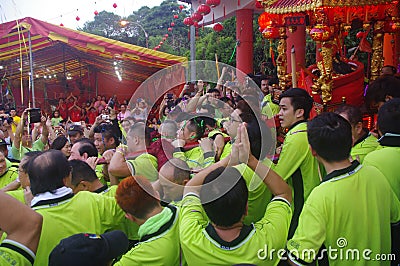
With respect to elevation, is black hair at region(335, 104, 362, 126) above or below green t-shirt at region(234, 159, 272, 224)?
above

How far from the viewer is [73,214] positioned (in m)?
2.18

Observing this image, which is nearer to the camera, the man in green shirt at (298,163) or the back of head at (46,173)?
the back of head at (46,173)

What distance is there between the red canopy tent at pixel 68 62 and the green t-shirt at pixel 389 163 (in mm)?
6723

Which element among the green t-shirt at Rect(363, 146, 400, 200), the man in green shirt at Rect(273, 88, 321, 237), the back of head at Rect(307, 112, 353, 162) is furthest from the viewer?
the man in green shirt at Rect(273, 88, 321, 237)

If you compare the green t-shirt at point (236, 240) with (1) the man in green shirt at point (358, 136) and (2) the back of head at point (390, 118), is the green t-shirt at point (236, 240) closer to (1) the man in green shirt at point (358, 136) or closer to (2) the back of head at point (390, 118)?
(2) the back of head at point (390, 118)

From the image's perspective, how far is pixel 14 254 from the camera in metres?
1.90

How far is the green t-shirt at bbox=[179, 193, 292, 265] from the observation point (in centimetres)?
182

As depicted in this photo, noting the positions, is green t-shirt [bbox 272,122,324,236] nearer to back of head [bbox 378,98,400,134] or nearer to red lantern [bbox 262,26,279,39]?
back of head [bbox 378,98,400,134]

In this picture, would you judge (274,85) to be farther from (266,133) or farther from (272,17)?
(266,133)

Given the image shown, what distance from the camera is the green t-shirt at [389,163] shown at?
2277 millimetres

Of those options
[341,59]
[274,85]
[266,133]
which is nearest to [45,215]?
[266,133]

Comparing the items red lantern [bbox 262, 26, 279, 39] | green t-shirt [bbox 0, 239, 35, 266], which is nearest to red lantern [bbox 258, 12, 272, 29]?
red lantern [bbox 262, 26, 279, 39]

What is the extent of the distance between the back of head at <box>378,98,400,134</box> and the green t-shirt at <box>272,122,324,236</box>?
1.56 ft

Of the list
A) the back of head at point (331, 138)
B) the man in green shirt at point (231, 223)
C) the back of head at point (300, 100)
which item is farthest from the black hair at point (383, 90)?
the man in green shirt at point (231, 223)
